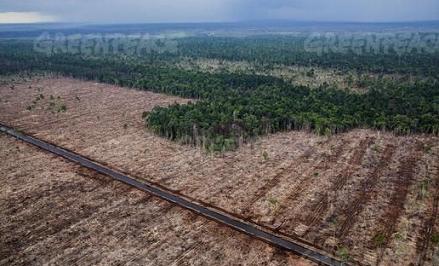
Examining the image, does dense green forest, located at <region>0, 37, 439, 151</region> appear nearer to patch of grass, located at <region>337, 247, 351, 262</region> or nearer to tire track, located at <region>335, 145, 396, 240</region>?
tire track, located at <region>335, 145, 396, 240</region>

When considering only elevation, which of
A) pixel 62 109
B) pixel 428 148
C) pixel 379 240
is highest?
pixel 62 109

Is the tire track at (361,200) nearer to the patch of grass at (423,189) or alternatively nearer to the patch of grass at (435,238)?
the patch of grass at (423,189)

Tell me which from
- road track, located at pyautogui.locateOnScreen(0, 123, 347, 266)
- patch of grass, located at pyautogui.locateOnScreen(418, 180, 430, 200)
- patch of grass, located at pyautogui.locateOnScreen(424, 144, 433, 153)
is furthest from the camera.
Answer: patch of grass, located at pyautogui.locateOnScreen(424, 144, 433, 153)

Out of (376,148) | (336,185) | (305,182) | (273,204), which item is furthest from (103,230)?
(376,148)

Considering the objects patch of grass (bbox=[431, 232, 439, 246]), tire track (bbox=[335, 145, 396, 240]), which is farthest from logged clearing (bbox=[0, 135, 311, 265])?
patch of grass (bbox=[431, 232, 439, 246])

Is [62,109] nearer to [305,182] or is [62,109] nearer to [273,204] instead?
[305,182]

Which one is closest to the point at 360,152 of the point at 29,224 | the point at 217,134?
the point at 217,134

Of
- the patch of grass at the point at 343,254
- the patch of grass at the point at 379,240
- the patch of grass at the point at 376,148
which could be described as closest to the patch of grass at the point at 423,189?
the patch of grass at the point at 379,240
